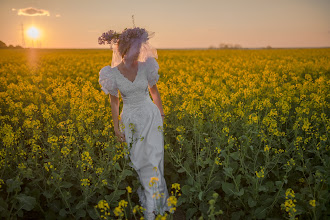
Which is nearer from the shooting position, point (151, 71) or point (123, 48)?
point (123, 48)

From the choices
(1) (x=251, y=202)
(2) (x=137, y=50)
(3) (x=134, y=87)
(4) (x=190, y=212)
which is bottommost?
(4) (x=190, y=212)

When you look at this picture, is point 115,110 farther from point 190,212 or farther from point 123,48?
point 190,212

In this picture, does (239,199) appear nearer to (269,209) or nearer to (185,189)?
(269,209)

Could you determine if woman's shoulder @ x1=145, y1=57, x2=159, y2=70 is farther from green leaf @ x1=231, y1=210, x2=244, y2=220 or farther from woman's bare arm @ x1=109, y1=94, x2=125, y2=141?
green leaf @ x1=231, y1=210, x2=244, y2=220

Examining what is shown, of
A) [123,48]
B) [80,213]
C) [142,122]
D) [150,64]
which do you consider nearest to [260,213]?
[142,122]

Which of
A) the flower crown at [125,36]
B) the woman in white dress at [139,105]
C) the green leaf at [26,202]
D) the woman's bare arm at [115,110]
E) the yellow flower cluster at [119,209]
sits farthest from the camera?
the woman's bare arm at [115,110]

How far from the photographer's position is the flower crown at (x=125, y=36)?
116 inches

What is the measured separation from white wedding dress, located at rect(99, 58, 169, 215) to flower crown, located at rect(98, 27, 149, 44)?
0.31 metres

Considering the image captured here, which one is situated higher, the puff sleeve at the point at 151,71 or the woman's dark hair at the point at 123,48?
the woman's dark hair at the point at 123,48

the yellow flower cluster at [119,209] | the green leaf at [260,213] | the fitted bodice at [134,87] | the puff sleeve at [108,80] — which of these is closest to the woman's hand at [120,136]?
the fitted bodice at [134,87]

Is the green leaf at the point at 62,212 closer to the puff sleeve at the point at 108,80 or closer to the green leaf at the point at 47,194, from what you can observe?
the green leaf at the point at 47,194

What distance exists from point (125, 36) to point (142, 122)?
3.31 feet

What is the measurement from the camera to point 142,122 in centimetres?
316

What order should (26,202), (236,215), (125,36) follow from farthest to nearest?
(125,36) < (236,215) < (26,202)
